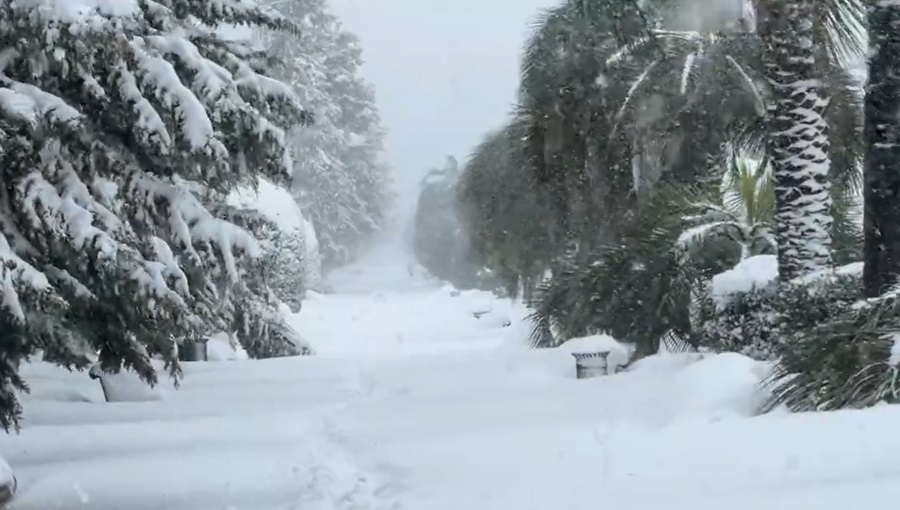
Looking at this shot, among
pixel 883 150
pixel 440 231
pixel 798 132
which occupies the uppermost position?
pixel 798 132

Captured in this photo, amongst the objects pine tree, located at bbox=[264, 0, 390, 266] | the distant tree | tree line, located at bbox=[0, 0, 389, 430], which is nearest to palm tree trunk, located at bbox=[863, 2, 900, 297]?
tree line, located at bbox=[0, 0, 389, 430]

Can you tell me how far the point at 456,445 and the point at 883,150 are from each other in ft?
10.6

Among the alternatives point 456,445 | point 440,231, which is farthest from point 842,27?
point 440,231

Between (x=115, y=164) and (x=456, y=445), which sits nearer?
(x=115, y=164)

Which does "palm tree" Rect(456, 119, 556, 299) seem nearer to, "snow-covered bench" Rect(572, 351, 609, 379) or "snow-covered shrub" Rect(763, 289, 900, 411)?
"snow-covered bench" Rect(572, 351, 609, 379)

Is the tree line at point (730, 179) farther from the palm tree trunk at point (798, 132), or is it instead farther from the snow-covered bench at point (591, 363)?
the snow-covered bench at point (591, 363)

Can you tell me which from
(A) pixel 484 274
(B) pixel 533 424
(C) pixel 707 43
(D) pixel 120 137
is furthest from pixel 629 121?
(A) pixel 484 274

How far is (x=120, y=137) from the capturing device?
14.5 feet

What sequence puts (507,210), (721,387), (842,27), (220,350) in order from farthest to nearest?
(507,210)
(220,350)
(842,27)
(721,387)

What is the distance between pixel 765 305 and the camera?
713 centimetres

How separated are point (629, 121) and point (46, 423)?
23.4 ft

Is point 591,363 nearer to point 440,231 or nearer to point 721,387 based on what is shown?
point 721,387

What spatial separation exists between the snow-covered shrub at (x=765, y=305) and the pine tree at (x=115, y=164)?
352 cm

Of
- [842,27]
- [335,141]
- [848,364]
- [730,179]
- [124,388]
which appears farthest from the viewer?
[335,141]
